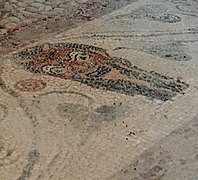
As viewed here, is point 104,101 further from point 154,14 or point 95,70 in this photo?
point 154,14

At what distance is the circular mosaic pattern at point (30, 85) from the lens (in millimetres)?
2367

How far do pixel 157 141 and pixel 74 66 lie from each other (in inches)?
29.1

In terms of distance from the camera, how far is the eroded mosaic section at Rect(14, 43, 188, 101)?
2387mm

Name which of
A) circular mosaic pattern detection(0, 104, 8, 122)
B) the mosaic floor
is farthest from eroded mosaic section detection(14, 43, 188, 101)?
circular mosaic pattern detection(0, 104, 8, 122)

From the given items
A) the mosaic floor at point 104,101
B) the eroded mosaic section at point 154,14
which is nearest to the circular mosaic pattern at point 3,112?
the mosaic floor at point 104,101

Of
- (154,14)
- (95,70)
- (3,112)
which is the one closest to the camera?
(3,112)

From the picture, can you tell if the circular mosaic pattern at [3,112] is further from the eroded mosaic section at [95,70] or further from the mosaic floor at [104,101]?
the eroded mosaic section at [95,70]

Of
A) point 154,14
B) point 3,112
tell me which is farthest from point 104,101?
point 154,14

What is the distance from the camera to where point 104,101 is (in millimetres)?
2281

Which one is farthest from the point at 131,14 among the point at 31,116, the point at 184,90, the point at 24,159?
the point at 24,159

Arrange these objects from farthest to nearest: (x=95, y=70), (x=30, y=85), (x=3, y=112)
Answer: (x=95, y=70), (x=30, y=85), (x=3, y=112)

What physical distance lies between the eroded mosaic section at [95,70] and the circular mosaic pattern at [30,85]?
10cm

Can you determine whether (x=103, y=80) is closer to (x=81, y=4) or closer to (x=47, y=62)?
(x=47, y=62)

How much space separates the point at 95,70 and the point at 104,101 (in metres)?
0.31
